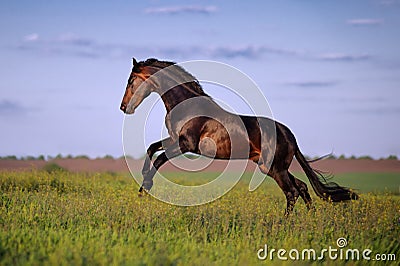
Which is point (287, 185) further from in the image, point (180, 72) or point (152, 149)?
point (180, 72)

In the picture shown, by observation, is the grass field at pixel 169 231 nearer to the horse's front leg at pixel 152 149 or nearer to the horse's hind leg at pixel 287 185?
the horse's hind leg at pixel 287 185

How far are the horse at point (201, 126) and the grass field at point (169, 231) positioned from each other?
2.82 feet

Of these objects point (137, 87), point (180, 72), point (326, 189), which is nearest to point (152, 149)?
point (137, 87)

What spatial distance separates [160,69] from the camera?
10.9 meters

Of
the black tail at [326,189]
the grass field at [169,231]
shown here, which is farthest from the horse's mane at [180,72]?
the black tail at [326,189]

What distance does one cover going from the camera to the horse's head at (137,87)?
35.8 ft

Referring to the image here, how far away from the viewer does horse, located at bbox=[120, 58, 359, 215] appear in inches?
417

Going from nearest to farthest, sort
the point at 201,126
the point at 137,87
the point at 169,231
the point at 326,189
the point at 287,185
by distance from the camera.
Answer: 1. the point at 169,231
2. the point at 201,126
3. the point at 137,87
4. the point at 287,185
5. the point at 326,189

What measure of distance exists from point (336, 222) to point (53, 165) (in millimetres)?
15940

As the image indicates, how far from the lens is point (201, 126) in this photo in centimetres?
1069

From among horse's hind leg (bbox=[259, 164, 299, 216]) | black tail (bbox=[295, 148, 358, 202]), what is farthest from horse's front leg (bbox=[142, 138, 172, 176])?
black tail (bbox=[295, 148, 358, 202])

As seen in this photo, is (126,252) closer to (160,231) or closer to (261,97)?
(160,231)

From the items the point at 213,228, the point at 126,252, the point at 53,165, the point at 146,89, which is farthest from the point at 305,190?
the point at 53,165

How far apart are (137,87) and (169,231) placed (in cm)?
303
